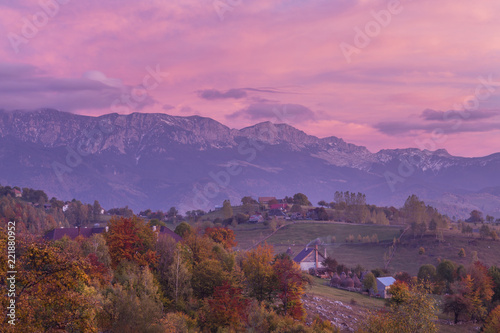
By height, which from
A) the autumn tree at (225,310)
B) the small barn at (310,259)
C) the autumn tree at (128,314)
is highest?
the autumn tree at (128,314)

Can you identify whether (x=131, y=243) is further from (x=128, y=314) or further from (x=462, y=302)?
(x=462, y=302)

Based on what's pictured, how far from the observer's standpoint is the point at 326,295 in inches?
2960

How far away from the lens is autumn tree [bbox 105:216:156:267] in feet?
204

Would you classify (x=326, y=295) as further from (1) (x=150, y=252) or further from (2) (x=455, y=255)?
(2) (x=455, y=255)

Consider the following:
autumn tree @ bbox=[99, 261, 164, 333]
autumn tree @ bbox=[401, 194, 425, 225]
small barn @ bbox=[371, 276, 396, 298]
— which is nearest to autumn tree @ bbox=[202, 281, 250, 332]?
autumn tree @ bbox=[99, 261, 164, 333]

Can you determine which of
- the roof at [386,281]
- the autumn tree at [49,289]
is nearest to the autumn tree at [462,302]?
the roof at [386,281]

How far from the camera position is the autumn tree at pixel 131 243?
2453 inches

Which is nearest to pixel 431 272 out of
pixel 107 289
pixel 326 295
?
pixel 326 295

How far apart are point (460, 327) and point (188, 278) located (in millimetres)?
44777

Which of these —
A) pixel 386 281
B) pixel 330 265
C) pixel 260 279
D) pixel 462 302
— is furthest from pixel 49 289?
pixel 330 265

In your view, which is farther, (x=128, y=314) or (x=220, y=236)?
(x=220, y=236)

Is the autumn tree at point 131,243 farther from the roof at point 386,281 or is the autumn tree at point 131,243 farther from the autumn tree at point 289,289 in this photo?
the roof at point 386,281

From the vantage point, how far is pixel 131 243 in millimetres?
65625

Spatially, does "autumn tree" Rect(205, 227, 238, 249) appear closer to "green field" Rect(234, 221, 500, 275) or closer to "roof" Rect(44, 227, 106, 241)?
"roof" Rect(44, 227, 106, 241)
